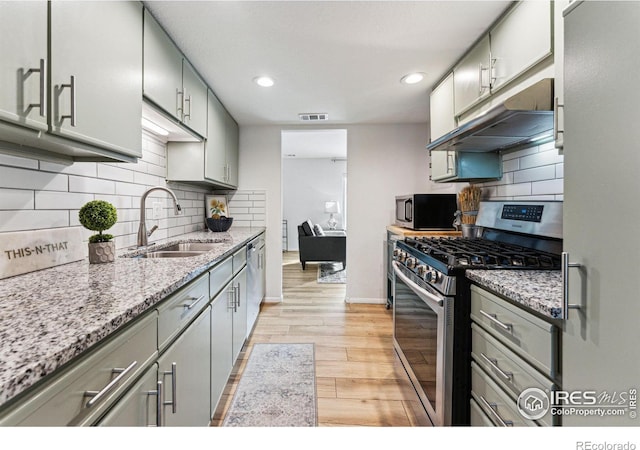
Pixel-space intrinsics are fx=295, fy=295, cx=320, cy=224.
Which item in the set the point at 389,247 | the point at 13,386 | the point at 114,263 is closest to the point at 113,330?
the point at 13,386

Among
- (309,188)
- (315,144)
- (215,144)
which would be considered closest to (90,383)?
(215,144)

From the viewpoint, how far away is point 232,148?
3.27m

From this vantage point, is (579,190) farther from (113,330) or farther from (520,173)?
(520,173)

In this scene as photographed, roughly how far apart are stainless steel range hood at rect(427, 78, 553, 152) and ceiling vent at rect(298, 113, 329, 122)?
159 cm

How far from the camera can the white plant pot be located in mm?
1322

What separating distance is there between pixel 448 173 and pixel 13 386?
2.47 meters

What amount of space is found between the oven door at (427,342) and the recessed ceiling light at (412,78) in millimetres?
1454

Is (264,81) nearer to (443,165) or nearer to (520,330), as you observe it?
(443,165)

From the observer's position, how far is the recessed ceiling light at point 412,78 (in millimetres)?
2238

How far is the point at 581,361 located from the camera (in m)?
0.73

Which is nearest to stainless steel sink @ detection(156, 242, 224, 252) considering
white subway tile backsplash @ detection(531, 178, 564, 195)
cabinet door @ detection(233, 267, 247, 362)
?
cabinet door @ detection(233, 267, 247, 362)

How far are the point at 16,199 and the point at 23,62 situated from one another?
22.9 inches

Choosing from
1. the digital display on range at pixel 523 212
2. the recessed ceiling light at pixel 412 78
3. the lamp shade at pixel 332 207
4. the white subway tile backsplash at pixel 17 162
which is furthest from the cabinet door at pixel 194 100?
the lamp shade at pixel 332 207

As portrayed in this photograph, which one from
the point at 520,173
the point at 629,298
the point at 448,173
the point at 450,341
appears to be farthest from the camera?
the point at 448,173
